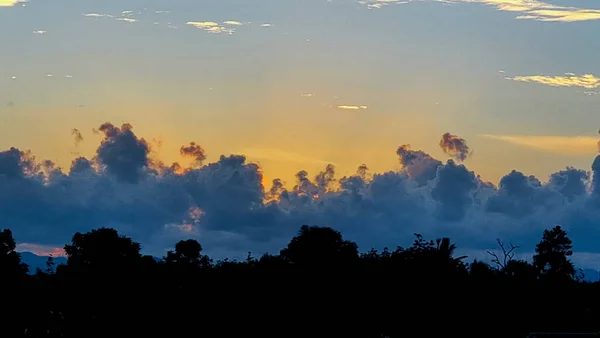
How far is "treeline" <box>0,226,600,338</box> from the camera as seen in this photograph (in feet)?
278

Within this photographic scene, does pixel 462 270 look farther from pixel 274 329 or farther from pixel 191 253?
pixel 191 253

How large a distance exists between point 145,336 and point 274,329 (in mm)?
9299

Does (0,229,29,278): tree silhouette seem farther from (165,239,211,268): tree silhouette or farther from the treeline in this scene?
(165,239,211,268): tree silhouette

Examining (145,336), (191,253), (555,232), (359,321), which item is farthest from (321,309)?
(555,232)

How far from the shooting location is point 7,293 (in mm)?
89625

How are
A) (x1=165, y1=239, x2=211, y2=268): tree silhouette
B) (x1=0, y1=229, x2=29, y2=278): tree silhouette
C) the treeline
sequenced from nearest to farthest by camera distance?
the treeline, (x1=0, y1=229, x2=29, y2=278): tree silhouette, (x1=165, y1=239, x2=211, y2=268): tree silhouette

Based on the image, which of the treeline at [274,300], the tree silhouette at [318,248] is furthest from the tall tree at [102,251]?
the tree silhouette at [318,248]

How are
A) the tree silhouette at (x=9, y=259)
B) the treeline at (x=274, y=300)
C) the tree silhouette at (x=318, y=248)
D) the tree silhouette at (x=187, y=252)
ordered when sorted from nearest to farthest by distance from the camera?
the treeline at (x=274, y=300) → the tree silhouette at (x=9, y=259) → the tree silhouette at (x=318, y=248) → the tree silhouette at (x=187, y=252)

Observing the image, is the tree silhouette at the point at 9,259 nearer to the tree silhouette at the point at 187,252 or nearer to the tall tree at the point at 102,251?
the tall tree at the point at 102,251

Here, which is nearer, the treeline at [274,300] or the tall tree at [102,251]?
the treeline at [274,300]

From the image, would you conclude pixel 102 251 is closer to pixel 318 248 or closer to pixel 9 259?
pixel 9 259

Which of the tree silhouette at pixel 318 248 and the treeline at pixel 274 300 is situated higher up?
the tree silhouette at pixel 318 248

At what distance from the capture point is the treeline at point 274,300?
84812 mm

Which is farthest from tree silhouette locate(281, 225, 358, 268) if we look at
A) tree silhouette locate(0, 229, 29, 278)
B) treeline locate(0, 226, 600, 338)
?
tree silhouette locate(0, 229, 29, 278)
